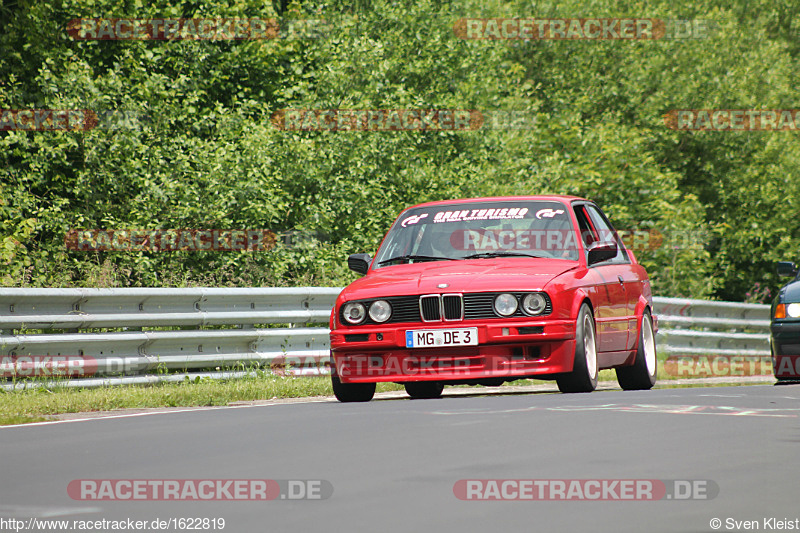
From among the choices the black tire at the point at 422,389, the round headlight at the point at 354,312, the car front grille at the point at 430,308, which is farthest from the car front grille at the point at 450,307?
the black tire at the point at 422,389

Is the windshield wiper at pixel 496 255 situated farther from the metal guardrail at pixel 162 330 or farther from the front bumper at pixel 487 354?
the metal guardrail at pixel 162 330

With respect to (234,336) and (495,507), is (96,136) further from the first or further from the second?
(495,507)

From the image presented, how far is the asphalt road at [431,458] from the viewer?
16.3ft

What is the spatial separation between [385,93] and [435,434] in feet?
50.5

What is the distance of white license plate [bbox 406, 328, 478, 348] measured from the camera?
9.70 meters

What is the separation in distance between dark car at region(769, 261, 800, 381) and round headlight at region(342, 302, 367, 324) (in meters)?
5.22

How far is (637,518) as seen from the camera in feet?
A: 16.1

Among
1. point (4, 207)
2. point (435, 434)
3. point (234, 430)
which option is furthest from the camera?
point (4, 207)

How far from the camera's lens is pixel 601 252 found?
1068cm

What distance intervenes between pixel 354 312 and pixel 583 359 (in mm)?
1904

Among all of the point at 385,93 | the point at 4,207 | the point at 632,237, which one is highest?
the point at 385,93

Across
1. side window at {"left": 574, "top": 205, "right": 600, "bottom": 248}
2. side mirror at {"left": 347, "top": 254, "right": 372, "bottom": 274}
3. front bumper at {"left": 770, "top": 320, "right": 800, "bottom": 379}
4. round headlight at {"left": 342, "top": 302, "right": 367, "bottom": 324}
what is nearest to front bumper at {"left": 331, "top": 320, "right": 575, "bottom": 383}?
round headlight at {"left": 342, "top": 302, "right": 367, "bottom": 324}

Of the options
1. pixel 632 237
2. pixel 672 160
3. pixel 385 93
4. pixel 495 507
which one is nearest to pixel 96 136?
pixel 385 93

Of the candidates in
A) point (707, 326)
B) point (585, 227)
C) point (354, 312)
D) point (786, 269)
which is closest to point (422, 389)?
point (354, 312)
